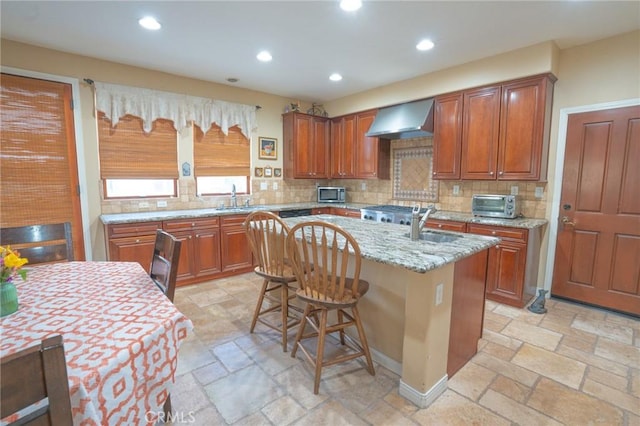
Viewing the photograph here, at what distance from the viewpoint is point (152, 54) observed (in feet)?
11.3

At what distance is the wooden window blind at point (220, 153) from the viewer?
438cm

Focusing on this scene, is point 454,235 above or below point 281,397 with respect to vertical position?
above

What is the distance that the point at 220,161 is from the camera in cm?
459

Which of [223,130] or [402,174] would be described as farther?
[402,174]

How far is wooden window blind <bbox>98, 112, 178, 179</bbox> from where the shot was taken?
3682 mm

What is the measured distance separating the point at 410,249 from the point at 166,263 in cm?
142

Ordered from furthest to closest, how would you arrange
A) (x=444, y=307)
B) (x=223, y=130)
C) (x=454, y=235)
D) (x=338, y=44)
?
(x=223, y=130) < (x=338, y=44) < (x=454, y=235) < (x=444, y=307)

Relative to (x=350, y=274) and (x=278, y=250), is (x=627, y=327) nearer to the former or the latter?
(x=350, y=274)

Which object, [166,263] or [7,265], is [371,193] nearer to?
[166,263]

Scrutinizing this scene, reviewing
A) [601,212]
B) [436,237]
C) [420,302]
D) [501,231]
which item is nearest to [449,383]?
[420,302]

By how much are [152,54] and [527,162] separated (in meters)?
4.23

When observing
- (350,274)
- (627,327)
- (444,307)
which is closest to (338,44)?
(350,274)

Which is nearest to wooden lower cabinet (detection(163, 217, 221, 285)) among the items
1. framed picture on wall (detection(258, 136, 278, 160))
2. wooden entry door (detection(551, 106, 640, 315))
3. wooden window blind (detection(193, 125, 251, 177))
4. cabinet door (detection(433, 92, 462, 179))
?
wooden window blind (detection(193, 125, 251, 177))

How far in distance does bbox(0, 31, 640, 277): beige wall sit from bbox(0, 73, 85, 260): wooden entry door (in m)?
0.15
